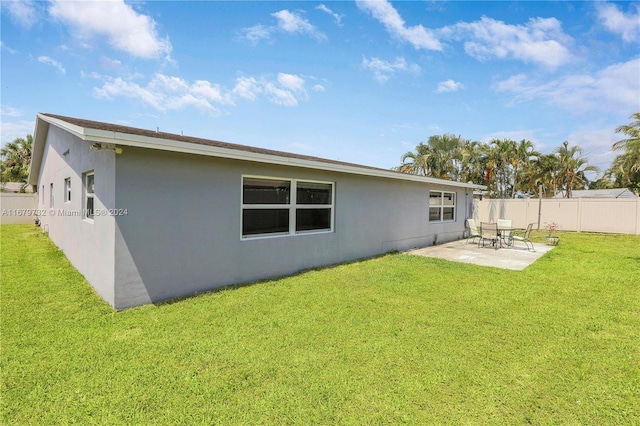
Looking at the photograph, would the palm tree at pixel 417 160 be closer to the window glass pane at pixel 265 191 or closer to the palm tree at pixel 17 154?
the window glass pane at pixel 265 191

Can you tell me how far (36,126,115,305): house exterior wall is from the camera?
496cm

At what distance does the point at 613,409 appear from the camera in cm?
260

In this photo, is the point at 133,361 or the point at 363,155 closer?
the point at 133,361

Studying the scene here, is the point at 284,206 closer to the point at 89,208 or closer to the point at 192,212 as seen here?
the point at 192,212

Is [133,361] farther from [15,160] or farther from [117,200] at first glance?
[15,160]

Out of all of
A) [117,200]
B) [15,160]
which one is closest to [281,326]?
[117,200]

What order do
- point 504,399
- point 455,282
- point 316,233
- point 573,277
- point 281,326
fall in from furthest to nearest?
point 316,233, point 573,277, point 455,282, point 281,326, point 504,399

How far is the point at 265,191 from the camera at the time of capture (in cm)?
684

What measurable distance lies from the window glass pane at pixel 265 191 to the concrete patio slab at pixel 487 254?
543 cm

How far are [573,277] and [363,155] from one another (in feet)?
62.2

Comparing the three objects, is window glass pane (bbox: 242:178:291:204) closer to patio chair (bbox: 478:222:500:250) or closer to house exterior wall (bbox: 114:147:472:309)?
house exterior wall (bbox: 114:147:472:309)

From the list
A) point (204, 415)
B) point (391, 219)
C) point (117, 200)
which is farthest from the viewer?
point (391, 219)

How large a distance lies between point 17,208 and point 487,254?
26336mm

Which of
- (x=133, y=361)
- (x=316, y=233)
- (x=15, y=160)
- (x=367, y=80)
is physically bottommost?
(x=133, y=361)
